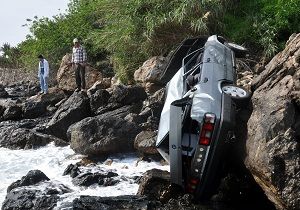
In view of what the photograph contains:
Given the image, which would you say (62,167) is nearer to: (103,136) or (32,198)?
(103,136)

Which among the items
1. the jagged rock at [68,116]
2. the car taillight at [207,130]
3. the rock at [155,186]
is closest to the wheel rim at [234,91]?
the car taillight at [207,130]

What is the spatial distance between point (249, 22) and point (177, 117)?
6946 mm

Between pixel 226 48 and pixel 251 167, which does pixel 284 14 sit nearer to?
pixel 226 48

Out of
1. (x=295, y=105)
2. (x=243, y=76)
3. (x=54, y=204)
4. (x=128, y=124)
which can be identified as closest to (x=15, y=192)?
(x=54, y=204)

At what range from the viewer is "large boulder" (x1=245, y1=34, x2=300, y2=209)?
15.4ft

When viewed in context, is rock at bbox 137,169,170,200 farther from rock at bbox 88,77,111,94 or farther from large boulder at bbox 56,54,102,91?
large boulder at bbox 56,54,102,91

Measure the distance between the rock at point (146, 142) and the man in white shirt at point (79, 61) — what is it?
561 cm

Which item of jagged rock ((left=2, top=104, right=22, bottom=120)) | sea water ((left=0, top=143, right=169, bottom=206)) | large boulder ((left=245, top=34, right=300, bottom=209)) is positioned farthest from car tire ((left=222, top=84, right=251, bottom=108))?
jagged rock ((left=2, top=104, right=22, bottom=120))

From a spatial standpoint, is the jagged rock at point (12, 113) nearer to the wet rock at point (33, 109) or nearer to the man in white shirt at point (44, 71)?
the wet rock at point (33, 109)

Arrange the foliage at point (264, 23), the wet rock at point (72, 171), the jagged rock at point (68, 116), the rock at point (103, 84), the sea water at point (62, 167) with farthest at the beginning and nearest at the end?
1. the rock at point (103, 84)
2. the jagged rock at point (68, 116)
3. the foliage at point (264, 23)
4. the wet rock at point (72, 171)
5. the sea water at point (62, 167)

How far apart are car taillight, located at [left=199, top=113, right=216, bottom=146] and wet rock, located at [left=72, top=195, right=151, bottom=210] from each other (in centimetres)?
122

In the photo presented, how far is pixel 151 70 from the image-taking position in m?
12.4

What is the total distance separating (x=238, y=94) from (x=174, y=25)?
23.1 ft

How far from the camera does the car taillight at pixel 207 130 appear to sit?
518 centimetres
